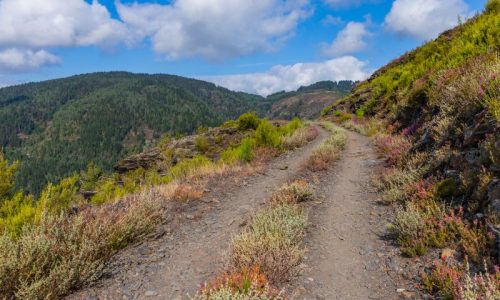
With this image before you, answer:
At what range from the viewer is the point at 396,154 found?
1127 centimetres

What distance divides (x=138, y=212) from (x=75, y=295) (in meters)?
2.45

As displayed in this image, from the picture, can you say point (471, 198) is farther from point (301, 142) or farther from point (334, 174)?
point (301, 142)

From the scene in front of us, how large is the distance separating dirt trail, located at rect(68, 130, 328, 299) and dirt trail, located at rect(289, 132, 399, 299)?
1.52 m

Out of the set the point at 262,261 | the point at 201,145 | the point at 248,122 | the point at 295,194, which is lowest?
the point at 262,261

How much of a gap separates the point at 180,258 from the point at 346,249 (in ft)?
9.77

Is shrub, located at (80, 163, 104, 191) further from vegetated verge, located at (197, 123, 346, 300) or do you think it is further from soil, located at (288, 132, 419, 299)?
vegetated verge, located at (197, 123, 346, 300)

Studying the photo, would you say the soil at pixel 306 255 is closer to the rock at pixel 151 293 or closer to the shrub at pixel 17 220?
the rock at pixel 151 293

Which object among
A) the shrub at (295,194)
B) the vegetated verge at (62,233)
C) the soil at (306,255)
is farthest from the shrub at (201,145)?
the shrub at (295,194)

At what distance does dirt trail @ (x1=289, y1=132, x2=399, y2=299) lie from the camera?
4582 mm

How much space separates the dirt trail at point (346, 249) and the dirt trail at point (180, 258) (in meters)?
1.52

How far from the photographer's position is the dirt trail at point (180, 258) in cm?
470

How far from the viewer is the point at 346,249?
582 cm

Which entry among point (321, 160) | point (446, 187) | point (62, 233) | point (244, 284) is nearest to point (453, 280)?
point (244, 284)

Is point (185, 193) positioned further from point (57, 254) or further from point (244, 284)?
point (244, 284)
